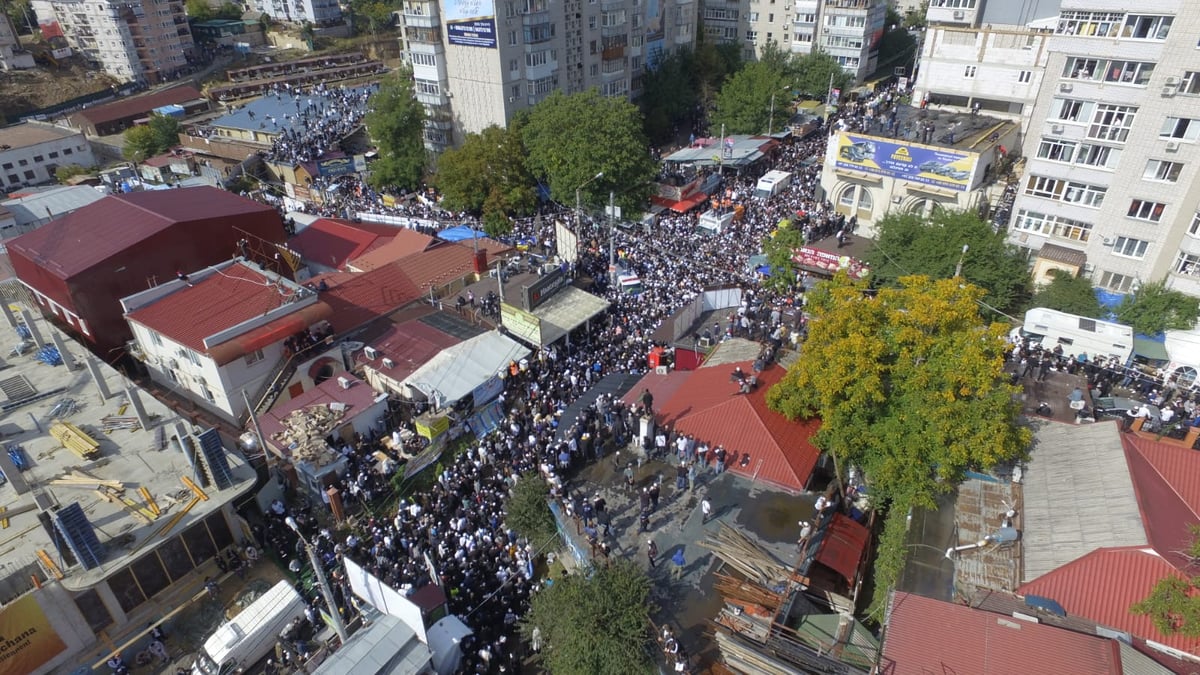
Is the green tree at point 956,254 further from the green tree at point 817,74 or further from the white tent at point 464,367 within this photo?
the green tree at point 817,74

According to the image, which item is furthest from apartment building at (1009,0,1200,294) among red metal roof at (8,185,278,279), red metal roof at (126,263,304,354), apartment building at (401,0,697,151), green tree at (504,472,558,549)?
red metal roof at (8,185,278,279)

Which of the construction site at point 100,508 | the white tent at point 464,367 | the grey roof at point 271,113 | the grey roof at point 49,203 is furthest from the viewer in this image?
the grey roof at point 271,113

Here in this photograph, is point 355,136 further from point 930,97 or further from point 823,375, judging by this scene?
point 823,375

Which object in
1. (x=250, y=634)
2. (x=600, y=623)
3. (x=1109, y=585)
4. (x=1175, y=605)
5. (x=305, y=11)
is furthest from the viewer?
(x=305, y=11)

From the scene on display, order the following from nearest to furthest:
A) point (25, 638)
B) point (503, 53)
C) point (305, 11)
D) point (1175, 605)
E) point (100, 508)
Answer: point (1175, 605), point (25, 638), point (100, 508), point (503, 53), point (305, 11)

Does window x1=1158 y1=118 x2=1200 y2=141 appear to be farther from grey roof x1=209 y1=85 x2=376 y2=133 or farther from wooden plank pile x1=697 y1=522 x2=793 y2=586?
grey roof x1=209 y1=85 x2=376 y2=133

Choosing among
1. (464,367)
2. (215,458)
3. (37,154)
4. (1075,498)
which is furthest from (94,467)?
(37,154)

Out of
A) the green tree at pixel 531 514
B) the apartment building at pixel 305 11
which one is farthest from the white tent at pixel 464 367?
the apartment building at pixel 305 11

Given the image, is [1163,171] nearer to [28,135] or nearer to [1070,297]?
[1070,297]
